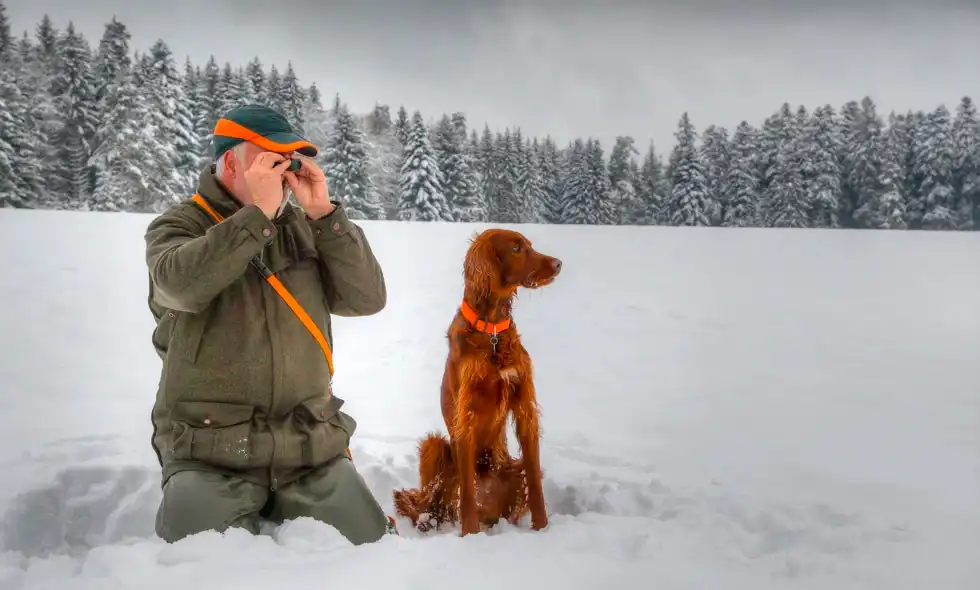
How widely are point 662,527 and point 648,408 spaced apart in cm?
178

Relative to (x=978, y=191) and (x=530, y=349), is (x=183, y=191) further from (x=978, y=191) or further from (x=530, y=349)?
(x=978, y=191)

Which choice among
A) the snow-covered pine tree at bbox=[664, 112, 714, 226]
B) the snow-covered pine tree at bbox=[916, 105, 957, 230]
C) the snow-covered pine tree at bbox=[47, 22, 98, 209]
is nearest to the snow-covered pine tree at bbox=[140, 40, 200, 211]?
the snow-covered pine tree at bbox=[47, 22, 98, 209]

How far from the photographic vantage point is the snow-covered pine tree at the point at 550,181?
10.7m

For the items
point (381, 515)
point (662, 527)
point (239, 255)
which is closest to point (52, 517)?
point (381, 515)

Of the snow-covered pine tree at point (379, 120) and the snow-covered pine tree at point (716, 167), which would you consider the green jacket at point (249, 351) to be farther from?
the snow-covered pine tree at point (379, 120)

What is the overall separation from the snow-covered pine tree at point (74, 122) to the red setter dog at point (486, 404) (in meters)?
15.1

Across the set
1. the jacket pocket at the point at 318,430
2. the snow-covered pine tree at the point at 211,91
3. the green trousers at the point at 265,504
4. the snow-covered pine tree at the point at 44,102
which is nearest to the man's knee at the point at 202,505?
the green trousers at the point at 265,504

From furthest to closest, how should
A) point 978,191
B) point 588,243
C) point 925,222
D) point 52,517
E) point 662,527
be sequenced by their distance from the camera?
point 588,243
point 925,222
point 978,191
point 52,517
point 662,527

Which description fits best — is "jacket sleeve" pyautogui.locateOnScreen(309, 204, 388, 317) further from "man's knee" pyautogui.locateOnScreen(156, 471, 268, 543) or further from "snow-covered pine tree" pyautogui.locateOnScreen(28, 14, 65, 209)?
"snow-covered pine tree" pyautogui.locateOnScreen(28, 14, 65, 209)

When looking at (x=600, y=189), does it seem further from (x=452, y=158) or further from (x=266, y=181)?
(x=266, y=181)

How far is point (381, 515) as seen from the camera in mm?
2281

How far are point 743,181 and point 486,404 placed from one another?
10.7 m

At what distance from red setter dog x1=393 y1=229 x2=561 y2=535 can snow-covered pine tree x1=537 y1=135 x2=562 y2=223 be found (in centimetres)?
825

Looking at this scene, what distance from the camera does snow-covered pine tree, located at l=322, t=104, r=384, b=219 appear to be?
613 inches
